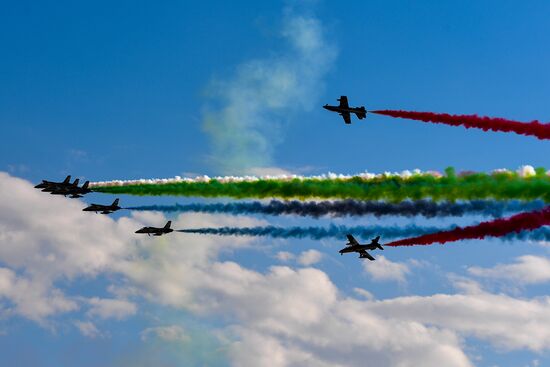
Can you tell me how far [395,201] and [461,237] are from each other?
13.7m

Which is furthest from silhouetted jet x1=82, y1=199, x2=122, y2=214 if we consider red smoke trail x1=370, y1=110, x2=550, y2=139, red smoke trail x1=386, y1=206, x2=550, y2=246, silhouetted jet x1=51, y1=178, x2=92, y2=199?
red smoke trail x1=386, y1=206, x2=550, y2=246

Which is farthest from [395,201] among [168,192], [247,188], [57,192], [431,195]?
[57,192]

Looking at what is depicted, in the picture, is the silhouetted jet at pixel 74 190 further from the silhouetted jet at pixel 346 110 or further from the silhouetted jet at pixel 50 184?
the silhouetted jet at pixel 346 110

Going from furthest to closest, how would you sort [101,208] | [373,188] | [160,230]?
[101,208] < [160,230] < [373,188]

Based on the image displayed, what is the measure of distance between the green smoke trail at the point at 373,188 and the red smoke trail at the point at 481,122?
18.4 feet

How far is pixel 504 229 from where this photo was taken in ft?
208

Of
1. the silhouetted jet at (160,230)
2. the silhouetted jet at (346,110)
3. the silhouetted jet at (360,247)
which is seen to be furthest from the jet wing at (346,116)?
the silhouetted jet at (160,230)

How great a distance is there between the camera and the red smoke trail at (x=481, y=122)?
61.8 metres

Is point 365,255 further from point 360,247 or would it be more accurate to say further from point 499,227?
point 499,227

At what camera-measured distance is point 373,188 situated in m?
80.5

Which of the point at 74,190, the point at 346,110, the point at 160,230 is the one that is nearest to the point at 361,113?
the point at 346,110

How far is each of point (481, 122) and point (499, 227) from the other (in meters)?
10.4

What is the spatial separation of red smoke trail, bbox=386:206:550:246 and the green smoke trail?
4.03m

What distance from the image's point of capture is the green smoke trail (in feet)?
222
